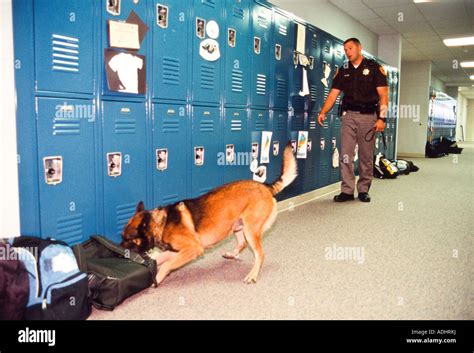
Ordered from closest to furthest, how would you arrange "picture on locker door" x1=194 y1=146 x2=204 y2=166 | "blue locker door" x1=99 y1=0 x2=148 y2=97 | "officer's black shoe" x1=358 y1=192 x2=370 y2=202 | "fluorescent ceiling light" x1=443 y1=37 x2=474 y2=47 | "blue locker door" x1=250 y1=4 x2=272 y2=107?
1. "blue locker door" x1=99 y1=0 x2=148 y2=97
2. "picture on locker door" x1=194 y1=146 x2=204 y2=166
3. "blue locker door" x1=250 y1=4 x2=272 y2=107
4. "officer's black shoe" x1=358 y1=192 x2=370 y2=202
5. "fluorescent ceiling light" x1=443 y1=37 x2=474 y2=47

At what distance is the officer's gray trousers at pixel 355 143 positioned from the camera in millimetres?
5008

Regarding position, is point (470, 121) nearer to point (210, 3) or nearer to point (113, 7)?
point (210, 3)

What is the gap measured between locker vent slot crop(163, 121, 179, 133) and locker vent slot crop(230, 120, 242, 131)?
0.76 meters

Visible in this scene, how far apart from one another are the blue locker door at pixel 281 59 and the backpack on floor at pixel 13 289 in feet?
10.1

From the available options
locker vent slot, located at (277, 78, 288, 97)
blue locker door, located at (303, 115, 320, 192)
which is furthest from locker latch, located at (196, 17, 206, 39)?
blue locker door, located at (303, 115, 320, 192)

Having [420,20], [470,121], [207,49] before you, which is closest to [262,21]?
[207,49]

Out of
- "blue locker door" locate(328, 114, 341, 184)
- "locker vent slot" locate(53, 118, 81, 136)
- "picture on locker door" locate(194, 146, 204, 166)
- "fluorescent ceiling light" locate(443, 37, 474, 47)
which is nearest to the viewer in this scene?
"locker vent slot" locate(53, 118, 81, 136)

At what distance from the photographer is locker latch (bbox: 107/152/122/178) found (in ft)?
8.63

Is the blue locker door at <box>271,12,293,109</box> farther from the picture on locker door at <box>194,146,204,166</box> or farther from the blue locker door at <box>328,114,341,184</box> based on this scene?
the blue locker door at <box>328,114,341,184</box>

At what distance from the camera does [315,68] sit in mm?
5207

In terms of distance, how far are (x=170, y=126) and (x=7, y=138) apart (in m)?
1.17
